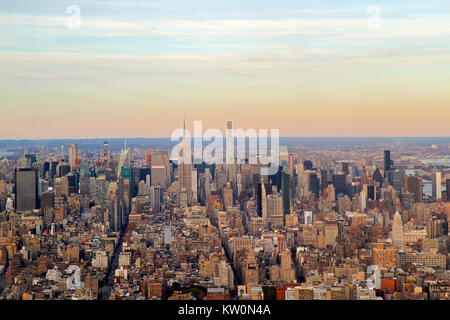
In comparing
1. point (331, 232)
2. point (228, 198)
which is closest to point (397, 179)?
point (331, 232)

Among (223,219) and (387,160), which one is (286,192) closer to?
(223,219)

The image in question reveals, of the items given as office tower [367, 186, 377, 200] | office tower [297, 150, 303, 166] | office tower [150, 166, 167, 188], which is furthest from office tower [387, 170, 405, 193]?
office tower [150, 166, 167, 188]

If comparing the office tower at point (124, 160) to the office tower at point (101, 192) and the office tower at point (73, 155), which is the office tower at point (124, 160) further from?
the office tower at point (73, 155)

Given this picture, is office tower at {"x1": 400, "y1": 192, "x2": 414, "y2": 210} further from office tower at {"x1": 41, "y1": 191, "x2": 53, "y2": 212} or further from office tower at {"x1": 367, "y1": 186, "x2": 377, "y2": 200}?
office tower at {"x1": 41, "y1": 191, "x2": 53, "y2": 212}

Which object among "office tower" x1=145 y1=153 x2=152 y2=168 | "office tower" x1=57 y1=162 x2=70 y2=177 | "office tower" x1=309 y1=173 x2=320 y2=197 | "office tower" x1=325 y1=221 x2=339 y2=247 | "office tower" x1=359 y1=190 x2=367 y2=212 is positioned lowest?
"office tower" x1=325 y1=221 x2=339 y2=247

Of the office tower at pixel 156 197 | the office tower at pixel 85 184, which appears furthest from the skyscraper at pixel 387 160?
the office tower at pixel 85 184
